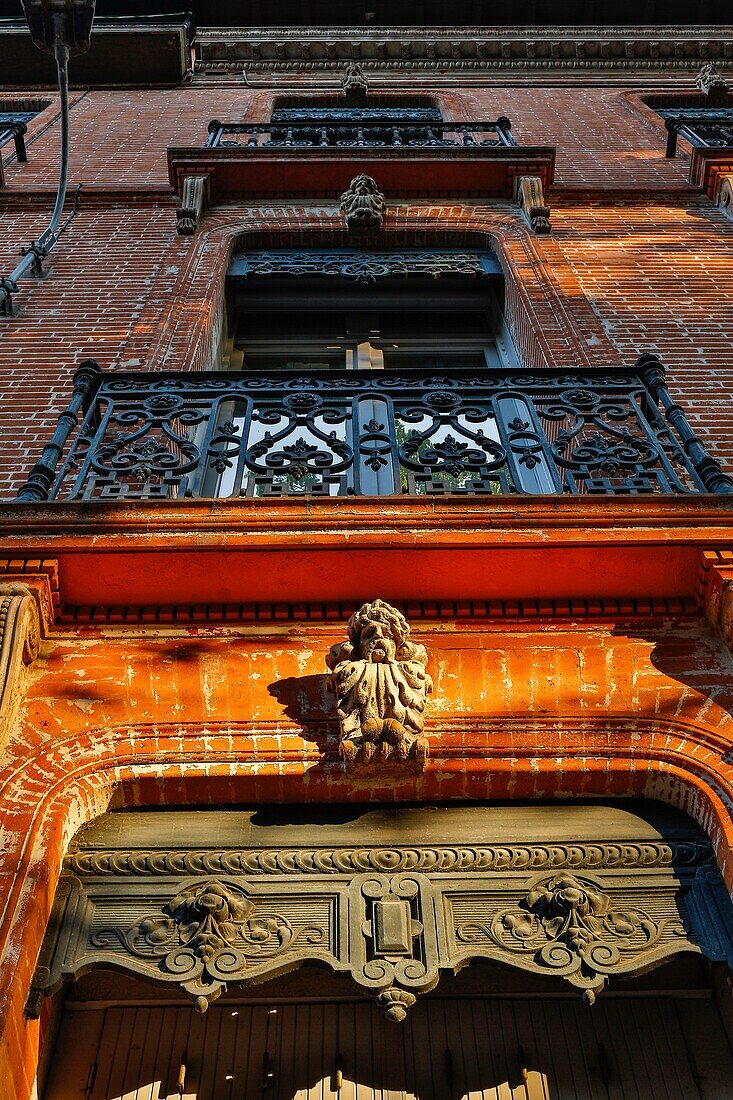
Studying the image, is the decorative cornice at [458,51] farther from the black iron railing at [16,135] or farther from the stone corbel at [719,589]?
the stone corbel at [719,589]

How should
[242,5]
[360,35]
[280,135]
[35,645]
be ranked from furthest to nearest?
[242,5] → [360,35] → [280,135] → [35,645]

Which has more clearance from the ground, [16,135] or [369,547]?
[16,135]

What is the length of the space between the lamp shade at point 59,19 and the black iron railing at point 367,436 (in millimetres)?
3402

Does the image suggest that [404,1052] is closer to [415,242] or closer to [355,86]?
[415,242]

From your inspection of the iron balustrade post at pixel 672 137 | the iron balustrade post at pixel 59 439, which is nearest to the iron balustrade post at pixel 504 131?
the iron balustrade post at pixel 672 137

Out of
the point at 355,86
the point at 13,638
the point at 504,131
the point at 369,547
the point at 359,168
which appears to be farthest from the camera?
the point at 355,86

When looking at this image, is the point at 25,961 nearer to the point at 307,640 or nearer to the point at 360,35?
the point at 307,640

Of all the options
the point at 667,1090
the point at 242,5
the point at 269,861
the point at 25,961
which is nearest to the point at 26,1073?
the point at 25,961

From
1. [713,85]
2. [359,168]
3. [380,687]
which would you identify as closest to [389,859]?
[380,687]

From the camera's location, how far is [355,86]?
14352 mm

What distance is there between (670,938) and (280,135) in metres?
10.4

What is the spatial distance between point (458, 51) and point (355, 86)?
2595 millimetres

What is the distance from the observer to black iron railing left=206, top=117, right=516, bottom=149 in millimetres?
11102

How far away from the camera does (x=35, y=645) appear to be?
180 inches
